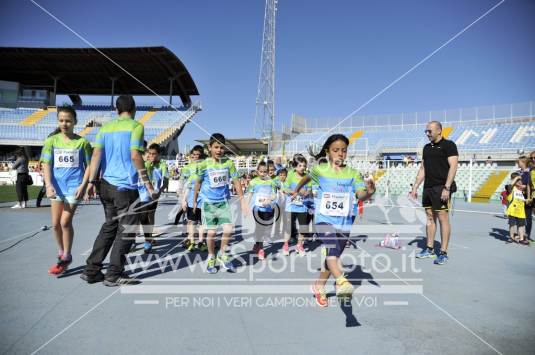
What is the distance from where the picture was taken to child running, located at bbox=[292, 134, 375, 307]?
10.6 ft

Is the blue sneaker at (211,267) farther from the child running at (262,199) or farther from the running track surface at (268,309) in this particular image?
the child running at (262,199)

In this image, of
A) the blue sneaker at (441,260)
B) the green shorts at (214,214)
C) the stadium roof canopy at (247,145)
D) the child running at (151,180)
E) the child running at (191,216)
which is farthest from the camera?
the stadium roof canopy at (247,145)

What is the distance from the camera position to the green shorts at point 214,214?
183 inches

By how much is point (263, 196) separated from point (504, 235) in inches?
231

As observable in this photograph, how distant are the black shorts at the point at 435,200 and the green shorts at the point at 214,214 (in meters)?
3.19

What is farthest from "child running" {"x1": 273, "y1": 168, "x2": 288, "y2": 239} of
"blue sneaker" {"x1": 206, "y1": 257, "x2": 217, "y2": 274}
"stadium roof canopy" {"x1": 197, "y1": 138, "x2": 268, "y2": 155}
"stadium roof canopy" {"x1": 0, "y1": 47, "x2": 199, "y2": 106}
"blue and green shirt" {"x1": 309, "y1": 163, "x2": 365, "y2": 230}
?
"stadium roof canopy" {"x1": 197, "y1": 138, "x2": 268, "y2": 155}

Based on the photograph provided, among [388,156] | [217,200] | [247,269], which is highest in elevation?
[388,156]

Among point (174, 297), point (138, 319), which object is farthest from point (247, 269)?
point (138, 319)

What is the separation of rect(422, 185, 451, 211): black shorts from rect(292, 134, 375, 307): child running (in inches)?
91.7

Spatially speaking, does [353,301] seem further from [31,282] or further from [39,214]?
[39,214]

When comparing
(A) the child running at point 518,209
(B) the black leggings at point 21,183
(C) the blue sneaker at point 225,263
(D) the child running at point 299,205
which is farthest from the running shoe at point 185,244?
(B) the black leggings at point 21,183

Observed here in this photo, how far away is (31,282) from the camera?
147 inches

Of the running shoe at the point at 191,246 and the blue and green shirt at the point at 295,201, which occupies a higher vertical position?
the blue and green shirt at the point at 295,201

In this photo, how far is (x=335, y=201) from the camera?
132 inches
